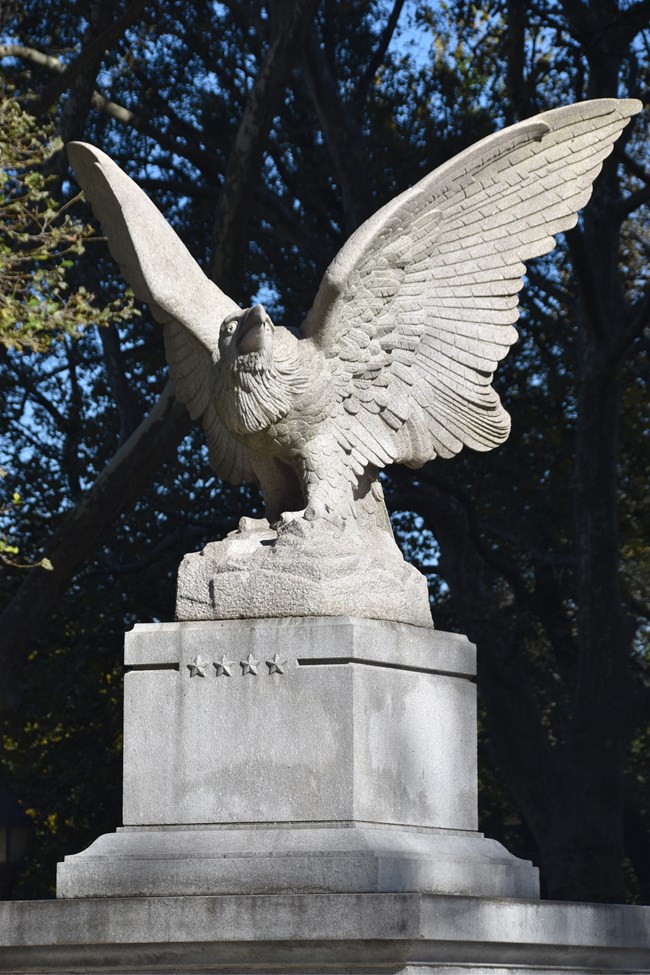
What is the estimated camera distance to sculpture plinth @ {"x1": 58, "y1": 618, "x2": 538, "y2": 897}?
278 inches

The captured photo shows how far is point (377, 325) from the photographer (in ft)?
25.8

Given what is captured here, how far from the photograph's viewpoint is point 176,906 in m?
6.85

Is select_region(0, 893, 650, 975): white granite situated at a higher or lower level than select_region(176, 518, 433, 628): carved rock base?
lower

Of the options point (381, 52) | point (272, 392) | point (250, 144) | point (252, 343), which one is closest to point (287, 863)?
point (272, 392)

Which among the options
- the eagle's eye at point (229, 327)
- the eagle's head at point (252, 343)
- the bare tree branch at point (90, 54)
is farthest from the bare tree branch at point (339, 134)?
the eagle's head at point (252, 343)

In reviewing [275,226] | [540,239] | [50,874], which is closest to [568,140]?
[540,239]

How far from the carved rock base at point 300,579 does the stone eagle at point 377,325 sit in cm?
15

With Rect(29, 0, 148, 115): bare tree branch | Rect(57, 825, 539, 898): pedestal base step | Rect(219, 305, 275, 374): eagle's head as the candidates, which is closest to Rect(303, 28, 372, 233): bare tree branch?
Rect(29, 0, 148, 115): bare tree branch

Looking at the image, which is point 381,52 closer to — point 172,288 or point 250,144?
point 250,144

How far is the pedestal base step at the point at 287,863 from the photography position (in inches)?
270

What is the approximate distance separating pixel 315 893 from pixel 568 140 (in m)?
3.57

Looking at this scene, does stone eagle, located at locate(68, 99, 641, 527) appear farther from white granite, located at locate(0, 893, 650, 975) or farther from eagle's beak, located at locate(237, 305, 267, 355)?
white granite, located at locate(0, 893, 650, 975)

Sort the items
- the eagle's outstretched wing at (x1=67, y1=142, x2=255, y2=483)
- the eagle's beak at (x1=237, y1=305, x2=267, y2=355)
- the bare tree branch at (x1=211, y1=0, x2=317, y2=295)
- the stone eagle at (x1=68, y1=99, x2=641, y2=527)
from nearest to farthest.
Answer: the eagle's beak at (x1=237, y1=305, x2=267, y2=355), the stone eagle at (x1=68, y1=99, x2=641, y2=527), the eagle's outstretched wing at (x1=67, y1=142, x2=255, y2=483), the bare tree branch at (x1=211, y1=0, x2=317, y2=295)

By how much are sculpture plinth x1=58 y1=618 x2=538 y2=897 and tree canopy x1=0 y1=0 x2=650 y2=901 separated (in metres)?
7.22
